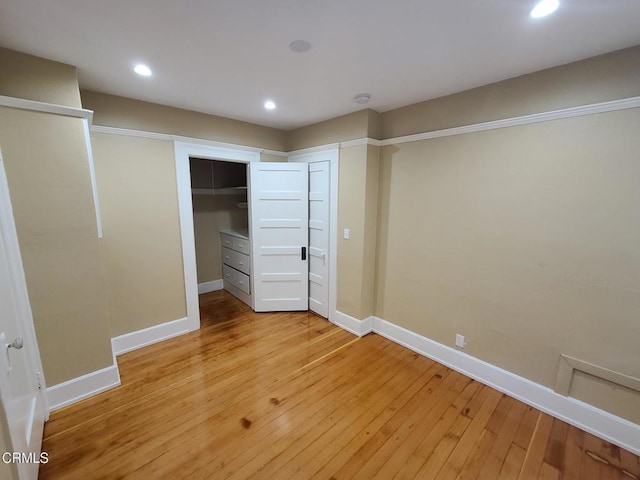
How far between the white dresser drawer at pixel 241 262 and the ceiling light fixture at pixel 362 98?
8.34ft

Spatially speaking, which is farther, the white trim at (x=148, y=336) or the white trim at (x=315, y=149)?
the white trim at (x=315, y=149)

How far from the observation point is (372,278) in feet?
10.5

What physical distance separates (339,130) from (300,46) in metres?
1.50

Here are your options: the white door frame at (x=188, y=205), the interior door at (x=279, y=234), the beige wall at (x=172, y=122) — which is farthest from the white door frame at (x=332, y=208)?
the white door frame at (x=188, y=205)

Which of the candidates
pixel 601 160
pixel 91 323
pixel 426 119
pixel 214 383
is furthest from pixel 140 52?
pixel 601 160

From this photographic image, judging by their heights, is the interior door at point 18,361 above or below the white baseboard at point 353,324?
above

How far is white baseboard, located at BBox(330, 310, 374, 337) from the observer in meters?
3.16

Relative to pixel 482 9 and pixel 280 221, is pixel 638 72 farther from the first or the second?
pixel 280 221

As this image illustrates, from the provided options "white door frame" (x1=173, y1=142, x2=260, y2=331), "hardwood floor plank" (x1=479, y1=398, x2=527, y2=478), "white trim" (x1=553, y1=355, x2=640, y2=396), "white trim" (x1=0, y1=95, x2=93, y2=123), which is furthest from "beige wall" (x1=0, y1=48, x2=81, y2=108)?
"white trim" (x1=553, y1=355, x2=640, y2=396)

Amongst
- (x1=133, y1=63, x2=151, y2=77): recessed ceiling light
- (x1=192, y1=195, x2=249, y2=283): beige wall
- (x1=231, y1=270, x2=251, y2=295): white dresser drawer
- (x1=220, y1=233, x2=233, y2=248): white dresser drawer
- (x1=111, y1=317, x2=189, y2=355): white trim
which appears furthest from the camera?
(x1=192, y1=195, x2=249, y2=283): beige wall

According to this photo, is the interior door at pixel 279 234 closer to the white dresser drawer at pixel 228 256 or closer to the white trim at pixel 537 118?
the white dresser drawer at pixel 228 256

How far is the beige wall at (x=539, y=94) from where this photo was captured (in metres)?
1.69

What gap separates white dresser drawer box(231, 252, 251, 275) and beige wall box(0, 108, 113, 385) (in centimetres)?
192

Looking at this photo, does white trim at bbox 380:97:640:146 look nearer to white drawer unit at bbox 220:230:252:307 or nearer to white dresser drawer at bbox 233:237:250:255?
white dresser drawer at bbox 233:237:250:255
